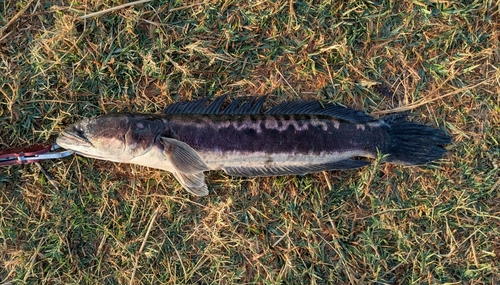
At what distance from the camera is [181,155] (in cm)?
339

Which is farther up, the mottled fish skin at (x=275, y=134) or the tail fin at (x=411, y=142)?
the mottled fish skin at (x=275, y=134)

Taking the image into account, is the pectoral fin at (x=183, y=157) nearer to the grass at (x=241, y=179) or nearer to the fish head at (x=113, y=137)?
the fish head at (x=113, y=137)

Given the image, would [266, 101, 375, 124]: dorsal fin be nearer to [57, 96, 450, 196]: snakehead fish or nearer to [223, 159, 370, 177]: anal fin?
[57, 96, 450, 196]: snakehead fish

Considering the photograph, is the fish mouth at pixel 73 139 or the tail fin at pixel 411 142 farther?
the tail fin at pixel 411 142

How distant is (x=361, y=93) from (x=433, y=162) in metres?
1.02

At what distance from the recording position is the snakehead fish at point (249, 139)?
3420mm

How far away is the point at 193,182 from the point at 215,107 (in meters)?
0.76

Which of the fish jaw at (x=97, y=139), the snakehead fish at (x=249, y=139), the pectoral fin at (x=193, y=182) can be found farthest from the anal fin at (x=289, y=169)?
the fish jaw at (x=97, y=139)

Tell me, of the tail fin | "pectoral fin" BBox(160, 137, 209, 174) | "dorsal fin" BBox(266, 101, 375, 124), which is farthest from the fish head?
the tail fin

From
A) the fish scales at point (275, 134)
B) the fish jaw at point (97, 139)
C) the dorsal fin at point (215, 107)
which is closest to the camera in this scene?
the fish jaw at point (97, 139)

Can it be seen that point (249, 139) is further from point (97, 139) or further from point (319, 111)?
point (97, 139)

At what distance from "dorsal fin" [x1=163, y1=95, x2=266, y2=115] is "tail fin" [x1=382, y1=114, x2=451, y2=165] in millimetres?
1301

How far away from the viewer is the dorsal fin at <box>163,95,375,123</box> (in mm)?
3672

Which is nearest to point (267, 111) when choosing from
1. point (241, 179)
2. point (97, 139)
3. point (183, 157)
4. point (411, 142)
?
point (241, 179)
